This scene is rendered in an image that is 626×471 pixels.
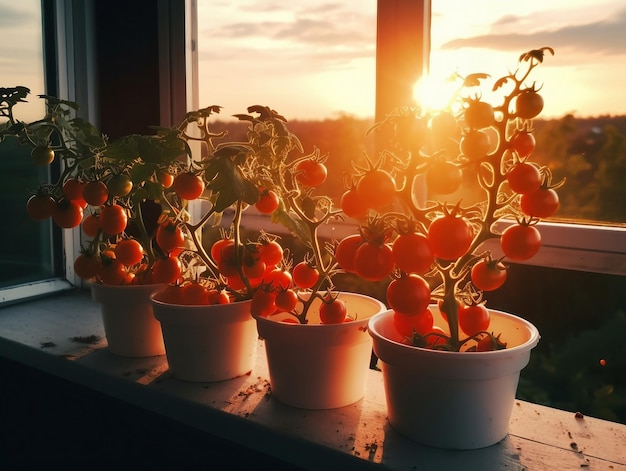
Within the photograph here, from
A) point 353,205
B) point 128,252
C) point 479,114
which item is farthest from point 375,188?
point 128,252

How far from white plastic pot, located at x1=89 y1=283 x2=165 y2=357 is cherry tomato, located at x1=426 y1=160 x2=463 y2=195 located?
606mm

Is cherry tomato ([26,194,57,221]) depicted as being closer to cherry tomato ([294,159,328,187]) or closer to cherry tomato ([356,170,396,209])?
cherry tomato ([294,159,328,187])

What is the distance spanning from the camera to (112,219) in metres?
1.03

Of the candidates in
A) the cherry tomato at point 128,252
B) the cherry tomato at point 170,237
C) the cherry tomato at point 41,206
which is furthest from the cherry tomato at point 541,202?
the cherry tomato at point 41,206

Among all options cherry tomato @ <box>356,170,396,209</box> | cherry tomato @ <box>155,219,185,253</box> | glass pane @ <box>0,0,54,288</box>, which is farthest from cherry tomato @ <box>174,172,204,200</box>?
glass pane @ <box>0,0,54,288</box>

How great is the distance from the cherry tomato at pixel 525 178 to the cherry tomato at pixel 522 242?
5cm

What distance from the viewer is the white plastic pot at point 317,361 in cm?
88

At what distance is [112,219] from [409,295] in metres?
0.56

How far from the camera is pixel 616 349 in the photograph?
1.04 meters

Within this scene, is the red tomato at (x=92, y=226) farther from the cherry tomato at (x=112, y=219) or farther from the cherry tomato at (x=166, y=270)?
the cherry tomato at (x=166, y=270)

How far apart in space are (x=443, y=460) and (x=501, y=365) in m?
0.15

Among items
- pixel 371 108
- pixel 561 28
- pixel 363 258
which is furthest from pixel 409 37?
pixel 363 258

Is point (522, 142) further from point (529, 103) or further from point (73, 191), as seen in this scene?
point (73, 191)

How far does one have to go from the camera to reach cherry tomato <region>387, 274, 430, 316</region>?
75cm
